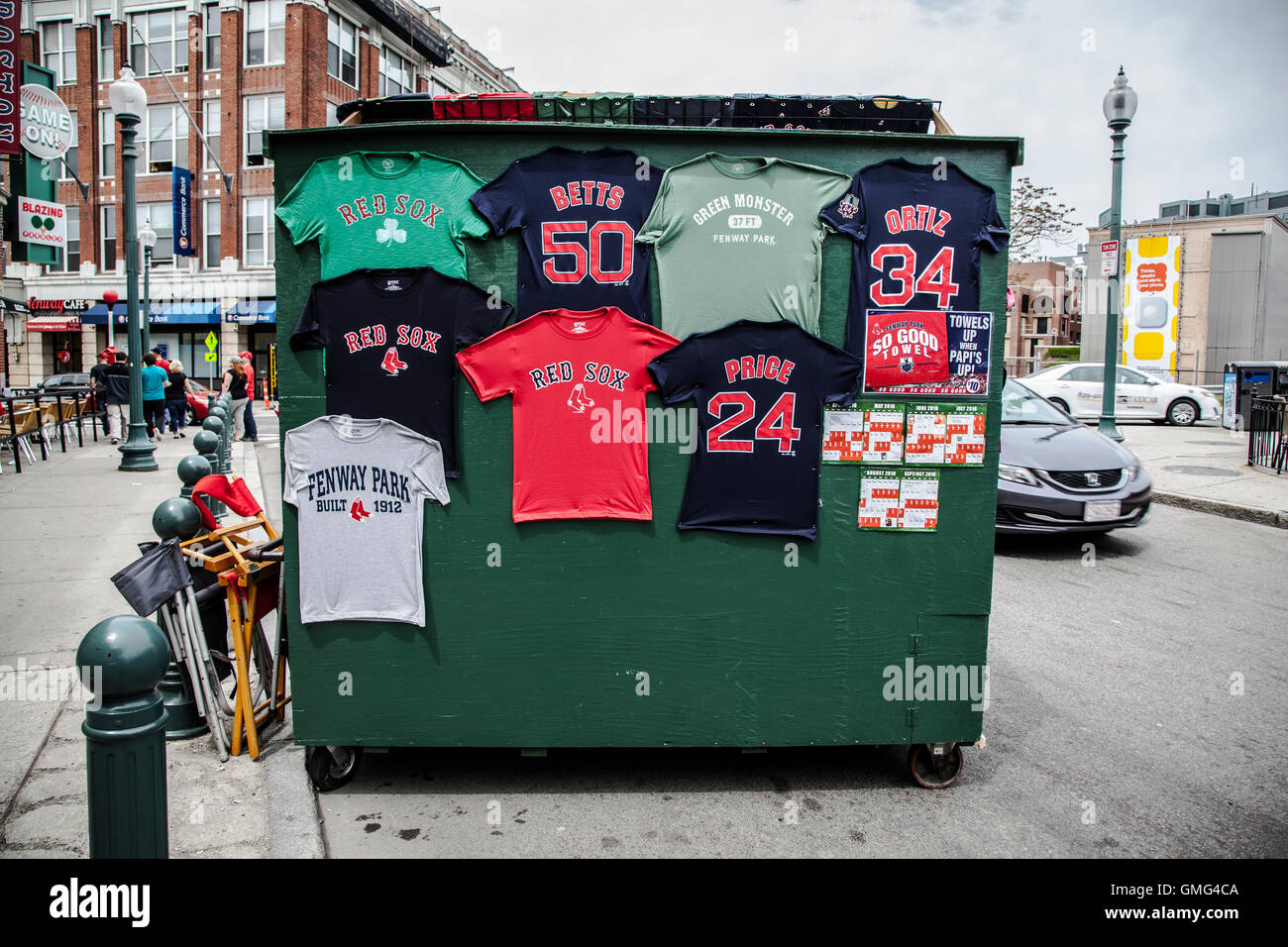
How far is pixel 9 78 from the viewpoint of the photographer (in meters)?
11.2

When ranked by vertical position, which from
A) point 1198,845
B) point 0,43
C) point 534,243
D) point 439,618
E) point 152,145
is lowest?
point 1198,845

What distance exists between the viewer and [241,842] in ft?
11.5

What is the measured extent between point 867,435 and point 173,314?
4086 cm

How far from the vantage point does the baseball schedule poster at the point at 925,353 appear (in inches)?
150

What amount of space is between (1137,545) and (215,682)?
9.00m

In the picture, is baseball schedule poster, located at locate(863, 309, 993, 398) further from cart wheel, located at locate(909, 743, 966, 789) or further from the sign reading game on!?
the sign reading game on!

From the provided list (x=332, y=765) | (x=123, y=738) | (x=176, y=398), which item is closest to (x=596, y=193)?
(x=123, y=738)

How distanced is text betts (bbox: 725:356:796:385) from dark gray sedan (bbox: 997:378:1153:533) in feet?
18.6

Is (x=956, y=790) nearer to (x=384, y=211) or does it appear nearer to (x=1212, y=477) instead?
(x=384, y=211)

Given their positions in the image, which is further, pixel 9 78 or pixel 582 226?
pixel 9 78

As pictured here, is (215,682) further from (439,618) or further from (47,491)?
(47,491)

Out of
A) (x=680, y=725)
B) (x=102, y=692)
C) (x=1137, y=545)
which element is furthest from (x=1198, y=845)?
(x=1137, y=545)

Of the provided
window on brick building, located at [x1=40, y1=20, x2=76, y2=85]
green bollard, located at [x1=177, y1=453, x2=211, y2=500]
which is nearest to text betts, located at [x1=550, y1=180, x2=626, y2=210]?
green bollard, located at [x1=177, y1=453, x2=211, y2=500]

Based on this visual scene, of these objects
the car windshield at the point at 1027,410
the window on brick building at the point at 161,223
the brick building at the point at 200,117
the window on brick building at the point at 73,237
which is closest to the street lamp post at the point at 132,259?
the car windshield at the point at 1027,410
